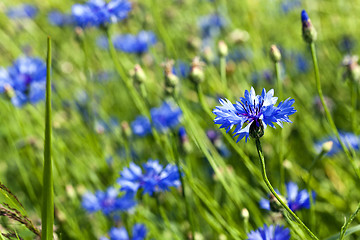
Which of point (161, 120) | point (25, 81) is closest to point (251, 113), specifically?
point (161, 120)

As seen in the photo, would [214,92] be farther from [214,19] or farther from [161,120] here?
[214,19]

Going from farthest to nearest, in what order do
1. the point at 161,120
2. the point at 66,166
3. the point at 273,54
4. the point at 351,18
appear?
the point at 351,18 < the point at 66,166 < the point at 161,120 < the point at 273,54

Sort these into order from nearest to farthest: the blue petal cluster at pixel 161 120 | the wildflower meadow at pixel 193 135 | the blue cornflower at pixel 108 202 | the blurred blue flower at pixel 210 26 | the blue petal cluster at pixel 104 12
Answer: the wildflower meadow at pixel 193 135 → the blue cornflower at pixel 108 202 → the blue petal cluster at pixel 104 12 → the blue petal cluster at pixel 161 120 → the blurred blue flower at pixel 210 26

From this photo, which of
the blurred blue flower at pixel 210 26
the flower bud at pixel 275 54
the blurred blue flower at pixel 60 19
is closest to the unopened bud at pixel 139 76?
the flower bud at pixel 275 54

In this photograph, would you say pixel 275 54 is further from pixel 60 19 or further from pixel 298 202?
pixel 60 19

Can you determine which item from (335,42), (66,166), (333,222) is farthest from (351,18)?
(66,166)

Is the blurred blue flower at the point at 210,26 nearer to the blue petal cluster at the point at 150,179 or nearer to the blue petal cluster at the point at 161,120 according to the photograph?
the blue petal cluster at the point at 161,120
